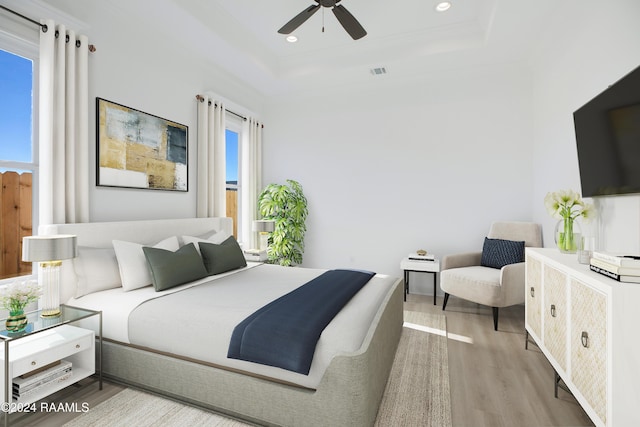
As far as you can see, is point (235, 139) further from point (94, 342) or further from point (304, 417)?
point (304, 417)

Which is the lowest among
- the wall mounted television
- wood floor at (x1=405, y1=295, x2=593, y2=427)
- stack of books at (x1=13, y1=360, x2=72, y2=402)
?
wood floor at (x1=405, y1=295, x2=593, y2=427)

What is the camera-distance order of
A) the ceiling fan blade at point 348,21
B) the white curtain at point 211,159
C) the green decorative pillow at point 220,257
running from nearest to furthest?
the ceiling fan blade at point 348,21 < the green decorative pillow at point 220,257 < the white curtain at point 211,159

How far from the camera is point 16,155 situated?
7.70ft

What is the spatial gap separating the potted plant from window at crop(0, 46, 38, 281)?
8.92 ft

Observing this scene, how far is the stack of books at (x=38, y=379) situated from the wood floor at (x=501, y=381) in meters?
2.33

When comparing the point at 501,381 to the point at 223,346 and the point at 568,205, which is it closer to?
the point at 568,205

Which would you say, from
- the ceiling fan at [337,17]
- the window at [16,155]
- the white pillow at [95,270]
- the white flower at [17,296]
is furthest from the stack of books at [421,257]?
the window at [16,155]

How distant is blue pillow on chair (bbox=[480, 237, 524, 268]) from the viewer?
3.55 m

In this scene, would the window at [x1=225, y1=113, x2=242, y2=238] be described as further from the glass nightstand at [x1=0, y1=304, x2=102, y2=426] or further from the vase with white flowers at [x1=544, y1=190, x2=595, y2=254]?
the vase with white flowers at [x1=544, y1=190, x2=595, y2=254]

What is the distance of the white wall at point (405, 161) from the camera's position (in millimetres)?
4074

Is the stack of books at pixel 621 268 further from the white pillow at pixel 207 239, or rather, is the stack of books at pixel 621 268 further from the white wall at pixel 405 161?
the white pillow at pixel 207 239

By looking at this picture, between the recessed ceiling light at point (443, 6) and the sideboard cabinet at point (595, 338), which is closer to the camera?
the sideboard cabinet at point (595, 338)

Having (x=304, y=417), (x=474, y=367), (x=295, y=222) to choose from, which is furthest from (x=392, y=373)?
(x=295, y=222)

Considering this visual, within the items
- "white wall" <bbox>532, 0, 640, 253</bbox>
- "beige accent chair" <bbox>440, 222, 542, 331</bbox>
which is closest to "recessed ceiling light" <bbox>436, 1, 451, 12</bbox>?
"white wall" <bbox>532, 0, 640, 253</bbox>
